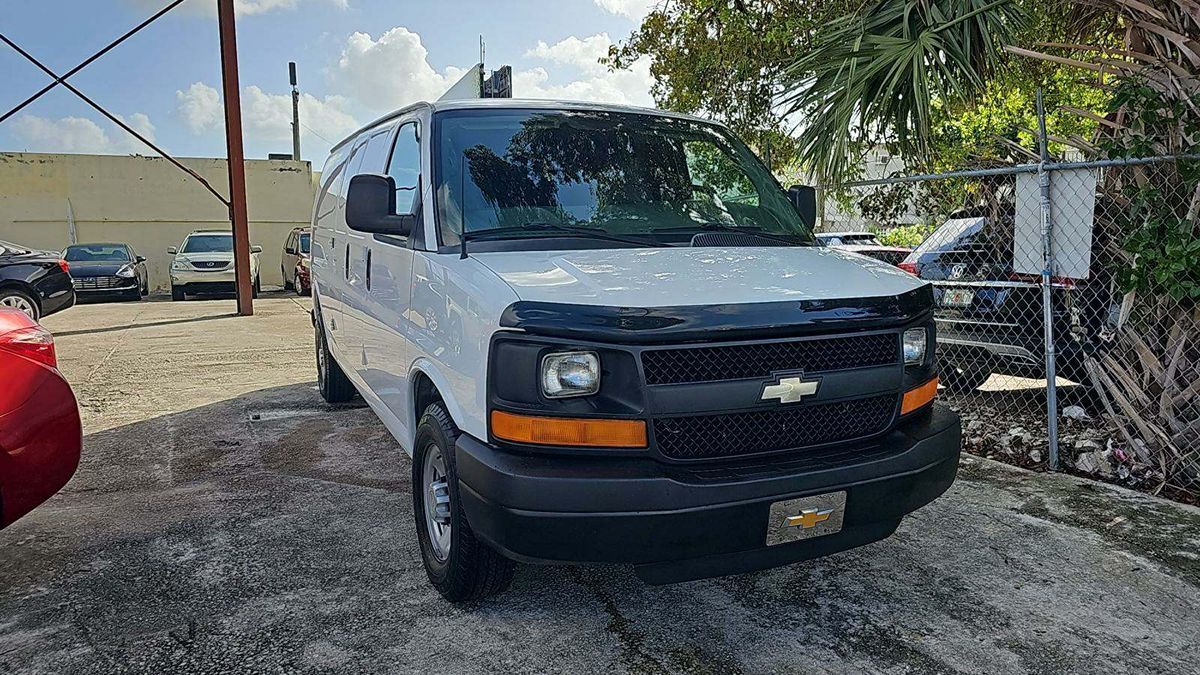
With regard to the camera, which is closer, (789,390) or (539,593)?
(789,390)

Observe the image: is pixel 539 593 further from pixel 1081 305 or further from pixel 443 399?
pixel 1081 305

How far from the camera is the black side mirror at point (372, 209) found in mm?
3436

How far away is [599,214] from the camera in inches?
137

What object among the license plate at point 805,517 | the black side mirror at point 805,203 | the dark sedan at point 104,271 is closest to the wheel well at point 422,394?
the license plate at point 805,517

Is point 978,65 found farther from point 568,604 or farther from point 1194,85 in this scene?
point 568,604

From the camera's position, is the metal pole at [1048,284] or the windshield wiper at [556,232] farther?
the metal pole at [1048,284]

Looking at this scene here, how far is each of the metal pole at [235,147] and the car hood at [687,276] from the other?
1202cm

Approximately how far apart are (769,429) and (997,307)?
11.6 ft

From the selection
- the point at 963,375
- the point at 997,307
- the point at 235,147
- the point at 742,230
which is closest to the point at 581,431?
the point at 742,230

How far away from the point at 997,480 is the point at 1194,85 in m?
2.32

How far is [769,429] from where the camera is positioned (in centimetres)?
272

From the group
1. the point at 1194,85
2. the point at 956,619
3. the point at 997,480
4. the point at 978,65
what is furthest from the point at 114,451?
the point at 1194,85

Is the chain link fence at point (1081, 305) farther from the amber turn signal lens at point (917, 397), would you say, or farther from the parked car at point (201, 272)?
the parked car at point (201, 272)

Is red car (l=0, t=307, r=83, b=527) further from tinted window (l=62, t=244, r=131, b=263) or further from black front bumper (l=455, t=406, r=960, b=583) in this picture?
tinted window (l=62, t=244, r=131, b=263)
